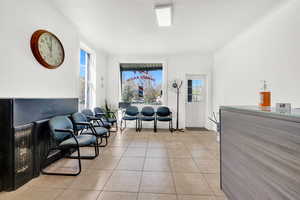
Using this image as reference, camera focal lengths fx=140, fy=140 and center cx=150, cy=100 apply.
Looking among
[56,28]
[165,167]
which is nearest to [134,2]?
[56,28]

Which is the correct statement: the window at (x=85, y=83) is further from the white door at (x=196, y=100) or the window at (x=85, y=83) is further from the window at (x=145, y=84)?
the white door at (x=196, y=100)

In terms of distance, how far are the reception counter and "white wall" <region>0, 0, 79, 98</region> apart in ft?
9.05

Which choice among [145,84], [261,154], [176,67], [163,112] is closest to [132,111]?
[163,112]

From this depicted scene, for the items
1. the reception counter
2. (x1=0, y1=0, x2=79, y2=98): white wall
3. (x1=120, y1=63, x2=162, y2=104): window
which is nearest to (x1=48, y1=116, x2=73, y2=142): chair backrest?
(x1=0, y1=0, x2=79, y2=98): white wall

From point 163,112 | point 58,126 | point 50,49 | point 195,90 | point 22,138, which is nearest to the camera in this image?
point 22,138

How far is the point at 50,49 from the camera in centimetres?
246

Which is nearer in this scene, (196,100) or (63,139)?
(63,139)

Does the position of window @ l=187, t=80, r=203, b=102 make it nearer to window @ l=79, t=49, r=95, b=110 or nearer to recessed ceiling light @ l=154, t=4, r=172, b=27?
recessed ceiling light @ l=154, t=4, r=172, b=27

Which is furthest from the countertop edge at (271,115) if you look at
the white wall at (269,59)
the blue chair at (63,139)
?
the blue chair at (63,139)

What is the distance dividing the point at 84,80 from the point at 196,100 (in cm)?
400

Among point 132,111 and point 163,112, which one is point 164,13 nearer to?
point 163,112

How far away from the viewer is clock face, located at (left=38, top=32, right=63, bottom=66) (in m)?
2.28

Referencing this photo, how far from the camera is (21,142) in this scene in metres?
1.86

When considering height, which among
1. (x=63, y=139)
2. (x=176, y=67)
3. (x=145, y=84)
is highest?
(x=176, y=67)
